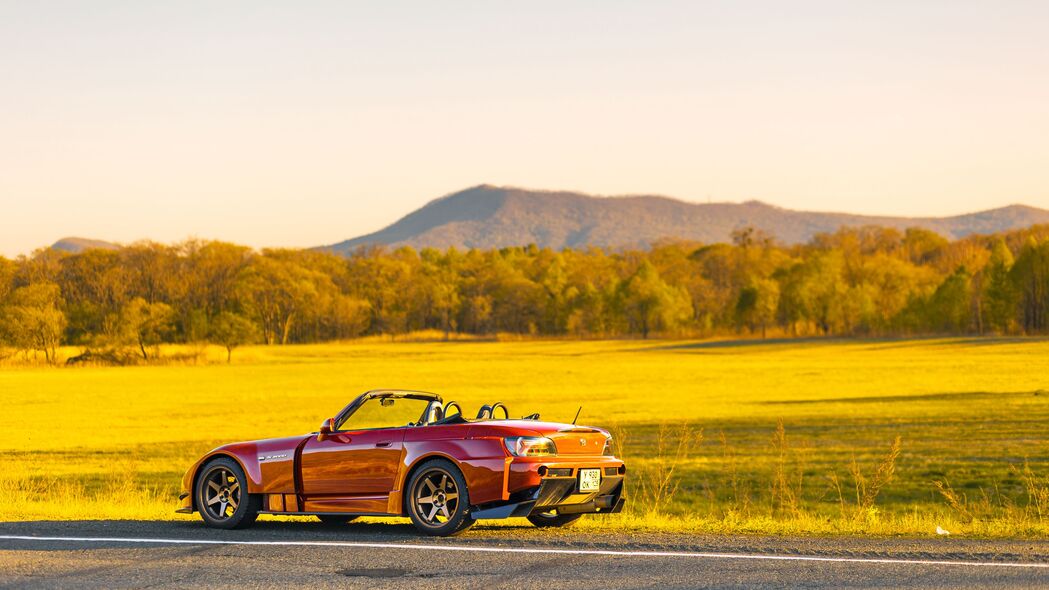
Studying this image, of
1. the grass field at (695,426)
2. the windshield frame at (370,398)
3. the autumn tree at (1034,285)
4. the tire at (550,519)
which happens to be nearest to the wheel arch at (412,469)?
the windshield frame at (370,398)

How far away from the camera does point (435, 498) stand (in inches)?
462

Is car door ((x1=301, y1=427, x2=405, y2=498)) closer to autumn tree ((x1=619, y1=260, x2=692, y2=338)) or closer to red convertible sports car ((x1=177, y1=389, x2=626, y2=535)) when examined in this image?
red convertible sports car ((x1=177, y1=389, x2=626, y2=535))

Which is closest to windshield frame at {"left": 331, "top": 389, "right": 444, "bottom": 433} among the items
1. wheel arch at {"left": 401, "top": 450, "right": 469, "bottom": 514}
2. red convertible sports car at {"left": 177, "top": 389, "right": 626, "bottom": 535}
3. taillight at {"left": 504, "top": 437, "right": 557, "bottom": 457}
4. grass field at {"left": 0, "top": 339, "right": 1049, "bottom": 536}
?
red convertible sports car at {"left": 177, "top": 389, "right": 626, "bottom": 535}

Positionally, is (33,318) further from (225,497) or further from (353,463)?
(353,463)

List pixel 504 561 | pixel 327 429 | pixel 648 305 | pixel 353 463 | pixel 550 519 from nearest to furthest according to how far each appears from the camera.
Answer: pixel 504 561 → pixel 353 463 → pixel 327 429 → pixel 550 519 → pixel 648 305

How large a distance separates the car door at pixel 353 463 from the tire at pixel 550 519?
71.8 inches

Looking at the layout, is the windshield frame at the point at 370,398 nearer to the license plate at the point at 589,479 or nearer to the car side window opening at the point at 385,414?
the car side window opening at the point at 385,414

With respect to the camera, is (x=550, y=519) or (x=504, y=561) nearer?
(x=504, y=561)

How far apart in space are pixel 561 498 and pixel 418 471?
1465mm

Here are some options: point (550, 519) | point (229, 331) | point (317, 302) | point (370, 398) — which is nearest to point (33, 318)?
point (229, 331)

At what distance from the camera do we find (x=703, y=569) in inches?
368

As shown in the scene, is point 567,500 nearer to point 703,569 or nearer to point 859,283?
point 703,569

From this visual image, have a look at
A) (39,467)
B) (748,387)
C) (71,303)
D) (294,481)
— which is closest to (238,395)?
(748,387)

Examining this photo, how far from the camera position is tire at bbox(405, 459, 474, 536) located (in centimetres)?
1155
